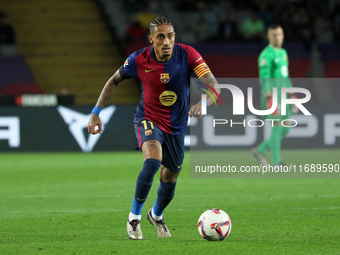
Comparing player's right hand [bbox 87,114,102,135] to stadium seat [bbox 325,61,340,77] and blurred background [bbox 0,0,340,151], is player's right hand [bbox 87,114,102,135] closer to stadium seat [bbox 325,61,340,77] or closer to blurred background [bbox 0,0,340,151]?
blurred background [bbox 0,0,340,151]

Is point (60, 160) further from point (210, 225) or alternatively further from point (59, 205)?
point (210, 225)

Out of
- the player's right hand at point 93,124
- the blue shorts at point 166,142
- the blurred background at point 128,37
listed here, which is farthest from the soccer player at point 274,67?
the blurred background at point 128,37

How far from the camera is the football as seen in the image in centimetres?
526

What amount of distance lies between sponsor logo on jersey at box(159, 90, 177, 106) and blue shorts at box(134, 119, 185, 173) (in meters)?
0.23

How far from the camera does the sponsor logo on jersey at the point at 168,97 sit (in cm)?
570

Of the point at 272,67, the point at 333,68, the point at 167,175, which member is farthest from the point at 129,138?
the point at 167,175

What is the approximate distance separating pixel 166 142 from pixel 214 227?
899 mm

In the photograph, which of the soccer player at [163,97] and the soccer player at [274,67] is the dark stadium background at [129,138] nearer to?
the soccer player at [163,97]

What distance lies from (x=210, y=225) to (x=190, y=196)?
10.7 feet

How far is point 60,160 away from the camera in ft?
Result: 44.9

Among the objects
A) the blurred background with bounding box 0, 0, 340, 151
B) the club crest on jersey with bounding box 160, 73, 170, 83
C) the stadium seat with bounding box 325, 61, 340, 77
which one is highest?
the blurred background with bounding box 0, 0, 340, 151

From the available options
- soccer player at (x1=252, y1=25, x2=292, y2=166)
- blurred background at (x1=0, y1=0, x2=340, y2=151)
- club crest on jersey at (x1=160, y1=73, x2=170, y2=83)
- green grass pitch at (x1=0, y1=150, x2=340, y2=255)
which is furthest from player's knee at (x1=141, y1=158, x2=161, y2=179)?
blurred background at (x1=0, y1=0, x2=340, y2=151)

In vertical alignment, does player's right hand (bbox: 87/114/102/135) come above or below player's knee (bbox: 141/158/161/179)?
above

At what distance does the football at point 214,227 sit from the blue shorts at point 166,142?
1.95 feet
